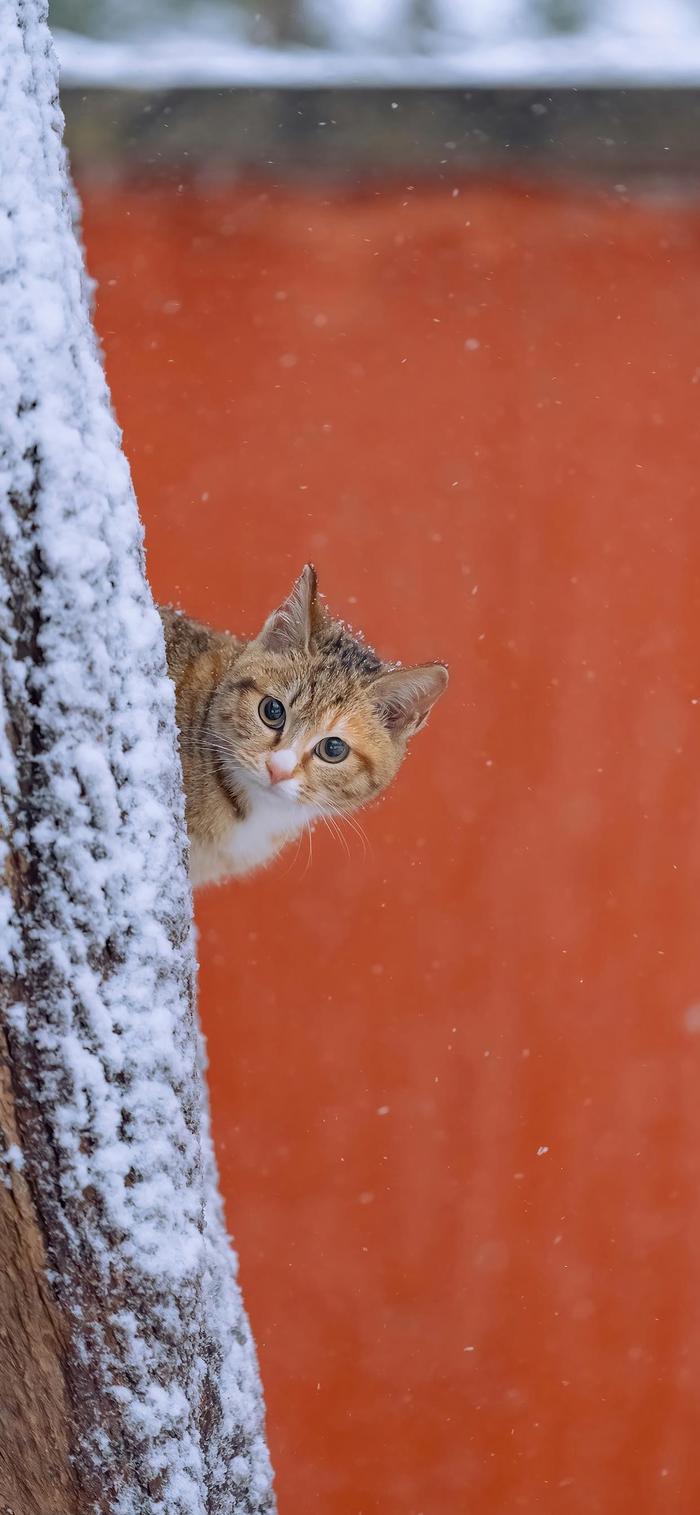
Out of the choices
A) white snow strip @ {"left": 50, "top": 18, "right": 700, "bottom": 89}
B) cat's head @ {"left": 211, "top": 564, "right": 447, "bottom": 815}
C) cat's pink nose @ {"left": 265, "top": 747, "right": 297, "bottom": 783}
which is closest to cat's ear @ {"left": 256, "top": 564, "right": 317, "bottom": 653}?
cat's head @ {"left": 211, "top": 564, "right": 447, "bottom": 815}

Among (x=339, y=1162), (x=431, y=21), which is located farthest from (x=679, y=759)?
(x=431, y=21)

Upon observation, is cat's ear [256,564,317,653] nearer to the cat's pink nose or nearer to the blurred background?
the cat's pink nose

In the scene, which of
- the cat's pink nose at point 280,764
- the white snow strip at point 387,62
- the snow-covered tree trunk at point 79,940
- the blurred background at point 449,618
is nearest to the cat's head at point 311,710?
the cat's pink nose at point 280,764

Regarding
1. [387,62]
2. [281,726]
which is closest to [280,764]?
[281,726]

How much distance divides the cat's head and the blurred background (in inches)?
20.6

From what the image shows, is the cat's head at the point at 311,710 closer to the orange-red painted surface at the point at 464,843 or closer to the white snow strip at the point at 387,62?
the orange-red painted surface at the point at 464,843

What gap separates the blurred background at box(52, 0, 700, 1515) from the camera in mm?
1624

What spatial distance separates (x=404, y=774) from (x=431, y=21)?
994mm

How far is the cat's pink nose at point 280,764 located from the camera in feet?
3.82

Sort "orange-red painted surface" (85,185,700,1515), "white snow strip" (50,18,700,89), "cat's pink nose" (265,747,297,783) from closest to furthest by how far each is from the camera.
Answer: "cat's pink nose" (265,747,297,783) → "white snow strip" (50,18,700,89) → "orange-red painted surface" (85,185,700,1515)

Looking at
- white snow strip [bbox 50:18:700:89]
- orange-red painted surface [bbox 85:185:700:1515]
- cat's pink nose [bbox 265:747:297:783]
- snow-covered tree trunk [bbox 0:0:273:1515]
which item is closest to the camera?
snow-covered tree trunk [bbox 0:0:273:1515]

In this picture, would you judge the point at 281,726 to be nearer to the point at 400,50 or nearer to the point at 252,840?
the point at 252,840

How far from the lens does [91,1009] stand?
0.69m

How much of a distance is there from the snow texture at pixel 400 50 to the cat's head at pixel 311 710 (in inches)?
31.7
